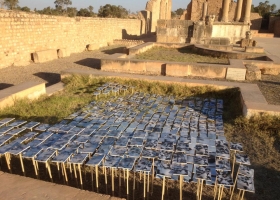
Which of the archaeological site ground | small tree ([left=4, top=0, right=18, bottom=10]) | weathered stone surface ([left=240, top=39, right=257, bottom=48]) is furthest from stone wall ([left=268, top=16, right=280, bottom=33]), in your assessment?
small tree ([left=4, top=0, right=18, bottom=10])

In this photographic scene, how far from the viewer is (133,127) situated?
4418 mm

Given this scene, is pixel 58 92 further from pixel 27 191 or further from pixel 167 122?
pixel 27 191

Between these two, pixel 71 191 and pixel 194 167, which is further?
pixel 194 167

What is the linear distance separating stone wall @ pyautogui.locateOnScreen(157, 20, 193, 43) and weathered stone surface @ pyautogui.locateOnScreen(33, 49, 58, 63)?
8.07 metres

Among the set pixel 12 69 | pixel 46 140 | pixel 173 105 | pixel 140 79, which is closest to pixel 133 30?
pixel 12 69

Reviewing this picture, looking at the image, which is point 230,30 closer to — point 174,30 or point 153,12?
point 174,30

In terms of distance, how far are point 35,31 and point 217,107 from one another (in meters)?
11.1

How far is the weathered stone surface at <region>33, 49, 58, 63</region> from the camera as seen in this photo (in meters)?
12.6

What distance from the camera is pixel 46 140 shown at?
3539 millimetres

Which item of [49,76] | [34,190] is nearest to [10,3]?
[49,76]

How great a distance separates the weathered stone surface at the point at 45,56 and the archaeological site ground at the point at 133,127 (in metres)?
0.05

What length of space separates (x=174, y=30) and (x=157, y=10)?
18965mm

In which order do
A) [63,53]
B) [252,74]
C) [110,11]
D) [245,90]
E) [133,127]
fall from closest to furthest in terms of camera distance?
[133,127], [245,90], [252,74], [63,53], [110,11]

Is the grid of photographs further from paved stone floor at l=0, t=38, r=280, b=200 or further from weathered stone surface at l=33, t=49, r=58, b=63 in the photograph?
weathered stone surface at l=33, t=49, r=58, b=63
